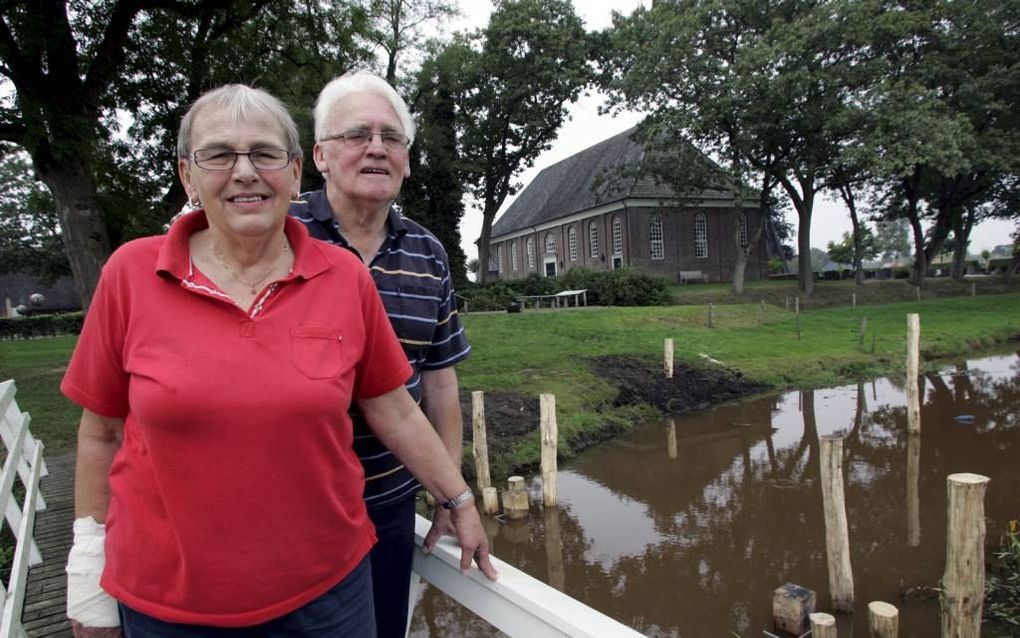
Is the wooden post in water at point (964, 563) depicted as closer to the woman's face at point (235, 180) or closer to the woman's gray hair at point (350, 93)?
the woman's gray hair at point (350, 93)

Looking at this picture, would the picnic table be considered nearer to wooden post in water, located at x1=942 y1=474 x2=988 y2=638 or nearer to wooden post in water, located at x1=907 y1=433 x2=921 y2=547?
wooden post in water, located at x1=907 y1=433 x2=921 y2=547

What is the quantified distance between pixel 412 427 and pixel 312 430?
1.20 feet

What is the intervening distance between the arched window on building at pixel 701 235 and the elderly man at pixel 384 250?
3868 cm

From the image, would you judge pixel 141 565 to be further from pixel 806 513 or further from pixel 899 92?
Result: pixel 899 92

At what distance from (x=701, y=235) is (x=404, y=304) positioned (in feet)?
129

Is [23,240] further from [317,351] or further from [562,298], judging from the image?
[317,351]

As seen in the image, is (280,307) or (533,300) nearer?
(280,307)

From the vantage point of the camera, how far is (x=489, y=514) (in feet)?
26.7

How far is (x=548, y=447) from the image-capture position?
827 centimetres

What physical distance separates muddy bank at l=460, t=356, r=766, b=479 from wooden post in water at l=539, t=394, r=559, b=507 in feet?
4.31

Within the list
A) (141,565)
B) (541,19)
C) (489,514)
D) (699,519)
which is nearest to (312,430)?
(141,565)

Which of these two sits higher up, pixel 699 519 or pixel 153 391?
pixel 153 391

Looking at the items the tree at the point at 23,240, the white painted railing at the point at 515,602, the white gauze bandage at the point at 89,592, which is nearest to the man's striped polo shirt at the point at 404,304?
the white painted railing at the point at 515,602

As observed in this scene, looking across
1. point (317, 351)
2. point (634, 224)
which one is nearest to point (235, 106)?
point (317, 351)
